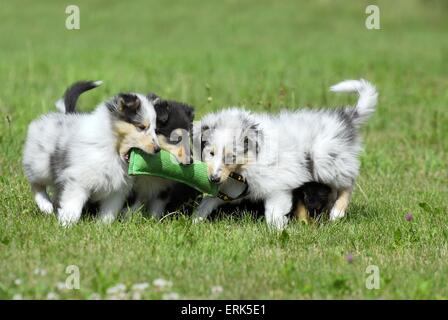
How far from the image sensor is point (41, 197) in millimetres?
6859

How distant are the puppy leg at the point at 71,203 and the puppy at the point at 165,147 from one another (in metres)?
0.46

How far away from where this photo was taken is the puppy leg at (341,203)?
22.7 ft

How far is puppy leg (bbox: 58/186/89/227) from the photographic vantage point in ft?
20.5

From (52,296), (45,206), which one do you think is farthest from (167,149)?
(52,296)

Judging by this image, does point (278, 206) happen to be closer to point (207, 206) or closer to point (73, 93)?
point (207, 206)

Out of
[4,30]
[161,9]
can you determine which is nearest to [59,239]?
[4,30]

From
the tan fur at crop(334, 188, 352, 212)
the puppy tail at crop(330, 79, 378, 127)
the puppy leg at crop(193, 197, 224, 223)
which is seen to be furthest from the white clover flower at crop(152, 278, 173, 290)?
the puppy tail at crop(330, 79, 378, 127)

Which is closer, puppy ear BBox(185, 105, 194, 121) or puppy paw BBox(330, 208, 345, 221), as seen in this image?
puppy ear BBox(185, 105, 194, 121)

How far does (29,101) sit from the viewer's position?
1133 centimetres

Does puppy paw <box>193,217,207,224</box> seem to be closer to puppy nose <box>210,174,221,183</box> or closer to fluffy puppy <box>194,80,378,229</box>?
fluffy puppy <box>194,80,378,229</box>

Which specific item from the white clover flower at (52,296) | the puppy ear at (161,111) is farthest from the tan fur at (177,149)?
the white clover flower at (52,296)

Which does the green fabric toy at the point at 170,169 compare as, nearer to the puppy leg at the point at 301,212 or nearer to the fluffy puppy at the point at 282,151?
the fluffy puppy at the point at 282,151

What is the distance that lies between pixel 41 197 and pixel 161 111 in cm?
134
